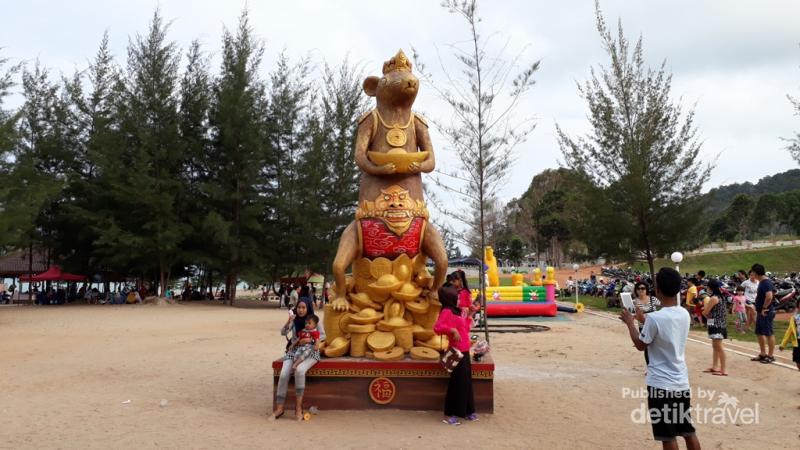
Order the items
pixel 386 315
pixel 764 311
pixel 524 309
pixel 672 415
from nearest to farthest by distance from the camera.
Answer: pixel 672 415
pixel 386 315
pixel 764 311
pixel 524 309

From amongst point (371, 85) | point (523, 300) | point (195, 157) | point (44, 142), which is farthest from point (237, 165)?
point (371, 85)

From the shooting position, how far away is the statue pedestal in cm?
561

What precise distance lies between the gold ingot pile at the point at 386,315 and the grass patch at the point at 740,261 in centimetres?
3810

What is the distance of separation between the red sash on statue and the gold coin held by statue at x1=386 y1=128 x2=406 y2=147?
97cm

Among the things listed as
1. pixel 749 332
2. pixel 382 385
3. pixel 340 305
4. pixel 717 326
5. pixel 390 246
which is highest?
pixel 390 246

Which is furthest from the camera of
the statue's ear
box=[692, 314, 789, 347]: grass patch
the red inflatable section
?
the red inflatable section

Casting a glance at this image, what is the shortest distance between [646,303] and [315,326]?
4.40 m

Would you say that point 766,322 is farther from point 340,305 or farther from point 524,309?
point 524,309

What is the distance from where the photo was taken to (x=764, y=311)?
8.09 m

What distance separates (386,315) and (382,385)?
0.81 m

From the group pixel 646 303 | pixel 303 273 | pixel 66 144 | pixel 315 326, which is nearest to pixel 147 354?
pixel 315 326

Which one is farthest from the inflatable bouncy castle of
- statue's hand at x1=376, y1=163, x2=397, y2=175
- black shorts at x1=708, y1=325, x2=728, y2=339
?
statue's hand at x1=376, y1=163, x2=397, y2=175

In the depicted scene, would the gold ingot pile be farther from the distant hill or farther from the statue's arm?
the distant hill

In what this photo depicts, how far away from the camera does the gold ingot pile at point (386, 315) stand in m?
5.89
